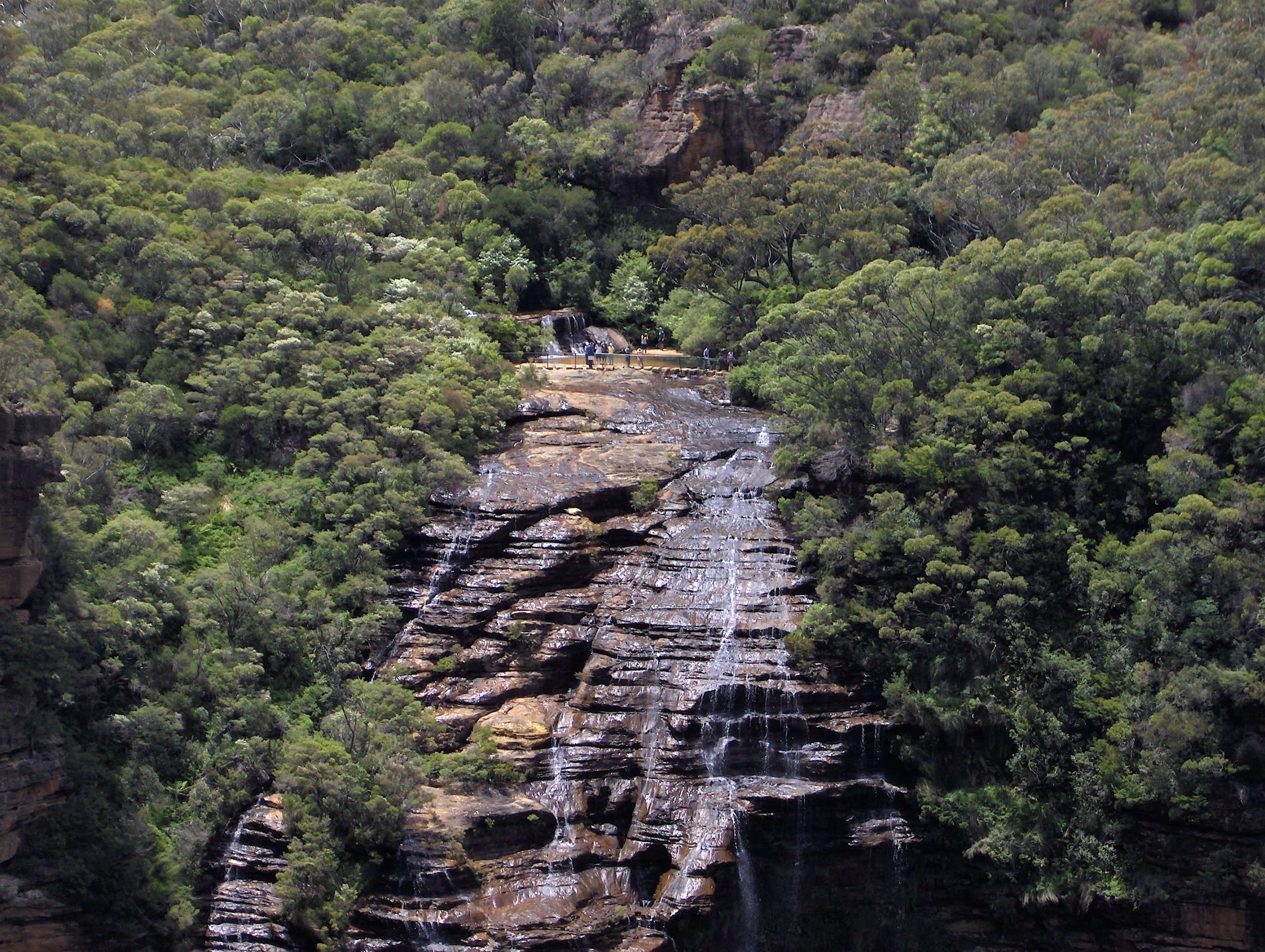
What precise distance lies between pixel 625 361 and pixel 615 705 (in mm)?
22084

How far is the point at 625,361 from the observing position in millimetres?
47031

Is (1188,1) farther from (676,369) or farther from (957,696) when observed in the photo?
(957,696)

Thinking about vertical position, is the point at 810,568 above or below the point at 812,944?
above

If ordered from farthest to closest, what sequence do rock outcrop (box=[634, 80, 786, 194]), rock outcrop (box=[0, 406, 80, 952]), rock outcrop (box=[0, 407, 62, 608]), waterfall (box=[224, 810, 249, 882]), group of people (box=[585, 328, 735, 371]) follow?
1. rock outcrop (box=[634, 80, 786, 194])
2. group of people (box=[585, 328, 735, 371])
3. waterfall (box=[224, 810, 249, 882])
4. rock outcrop (box=[0, 407, 62, 608])
5. rock outcrop (box=[0, 406, 80, 952])

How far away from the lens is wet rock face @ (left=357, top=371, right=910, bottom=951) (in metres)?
24.6

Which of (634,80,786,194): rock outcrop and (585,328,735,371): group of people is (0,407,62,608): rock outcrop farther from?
(634,80,786,194): rock outcrop

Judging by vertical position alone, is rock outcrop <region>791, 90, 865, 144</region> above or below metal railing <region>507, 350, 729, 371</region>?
above

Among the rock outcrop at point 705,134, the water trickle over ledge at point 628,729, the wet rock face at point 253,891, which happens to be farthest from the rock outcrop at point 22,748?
the rock outcrop at point 705,134

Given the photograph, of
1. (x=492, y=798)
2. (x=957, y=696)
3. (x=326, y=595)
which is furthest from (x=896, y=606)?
(x=326, y=595)

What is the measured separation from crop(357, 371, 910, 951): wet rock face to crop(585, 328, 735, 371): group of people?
10.6 metres

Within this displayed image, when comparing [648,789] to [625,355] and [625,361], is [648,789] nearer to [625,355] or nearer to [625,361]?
[625,361]

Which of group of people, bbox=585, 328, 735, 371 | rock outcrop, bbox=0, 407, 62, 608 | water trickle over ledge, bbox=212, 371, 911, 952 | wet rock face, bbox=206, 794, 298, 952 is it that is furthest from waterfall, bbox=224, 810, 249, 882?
group of people, bbox=585, 328, 735, 371

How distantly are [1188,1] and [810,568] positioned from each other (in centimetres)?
4358

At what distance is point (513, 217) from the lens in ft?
170
